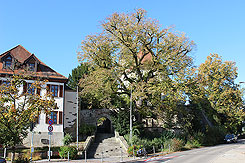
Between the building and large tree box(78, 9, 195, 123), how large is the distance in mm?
3485

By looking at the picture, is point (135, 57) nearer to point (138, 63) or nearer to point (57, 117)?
point (138, 63)

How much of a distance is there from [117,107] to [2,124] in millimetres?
18255

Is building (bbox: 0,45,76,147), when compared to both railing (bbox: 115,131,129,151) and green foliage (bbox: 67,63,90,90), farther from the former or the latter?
green foliage (bbox: 67,63,90,90)

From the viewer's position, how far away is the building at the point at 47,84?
→ 28.3 m

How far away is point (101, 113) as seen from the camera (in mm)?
36094

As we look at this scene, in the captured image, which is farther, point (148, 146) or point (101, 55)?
point (101, 55)

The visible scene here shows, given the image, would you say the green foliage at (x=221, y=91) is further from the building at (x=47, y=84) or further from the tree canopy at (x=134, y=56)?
the building at (x=47, y=84)

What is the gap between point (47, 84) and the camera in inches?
1190

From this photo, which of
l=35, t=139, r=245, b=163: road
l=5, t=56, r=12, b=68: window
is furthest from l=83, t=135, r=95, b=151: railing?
l=5, t=56, r=12, b=68: window

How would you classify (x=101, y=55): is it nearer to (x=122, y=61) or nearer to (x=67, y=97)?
(x=122, y=61)

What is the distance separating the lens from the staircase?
2547cm

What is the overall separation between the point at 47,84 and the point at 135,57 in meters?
12.0

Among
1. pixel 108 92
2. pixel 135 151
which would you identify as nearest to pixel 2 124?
pixel 135 151


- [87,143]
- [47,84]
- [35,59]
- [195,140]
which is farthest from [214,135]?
[35,59]
